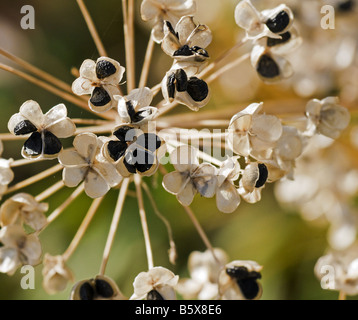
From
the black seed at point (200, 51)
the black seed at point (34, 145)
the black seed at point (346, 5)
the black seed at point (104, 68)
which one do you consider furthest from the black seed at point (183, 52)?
the black seed at point (346, 5)

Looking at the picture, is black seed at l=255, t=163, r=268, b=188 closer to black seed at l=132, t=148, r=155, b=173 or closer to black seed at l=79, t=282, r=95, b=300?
black seed at l=132, t=148, r=155, b=173

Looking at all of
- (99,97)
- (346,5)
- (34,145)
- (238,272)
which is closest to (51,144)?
(34,145)

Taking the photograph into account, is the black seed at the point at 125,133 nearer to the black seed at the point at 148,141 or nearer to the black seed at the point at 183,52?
the black seed at the point at 148,141

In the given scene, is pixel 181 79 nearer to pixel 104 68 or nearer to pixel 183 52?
pixel 183 52

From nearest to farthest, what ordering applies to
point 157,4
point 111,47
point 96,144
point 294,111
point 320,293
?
point 96,144, point 157,4, point 294,111, point 111,47, point 320,293

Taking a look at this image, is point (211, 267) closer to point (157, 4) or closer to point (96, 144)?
point (96, 144)
